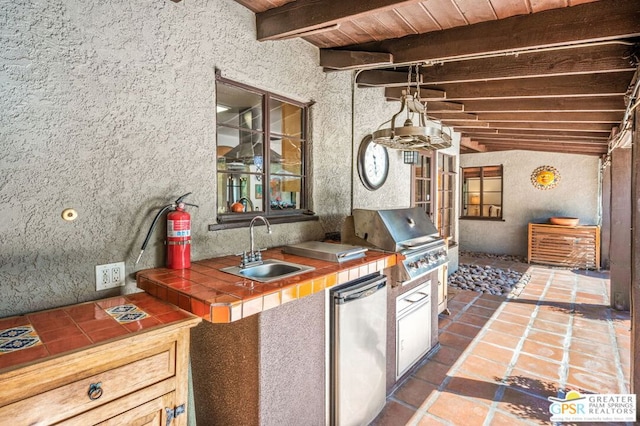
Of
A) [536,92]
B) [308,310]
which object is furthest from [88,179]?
[536,92]

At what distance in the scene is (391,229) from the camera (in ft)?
8.69

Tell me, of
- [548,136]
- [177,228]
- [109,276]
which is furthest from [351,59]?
[548,136]

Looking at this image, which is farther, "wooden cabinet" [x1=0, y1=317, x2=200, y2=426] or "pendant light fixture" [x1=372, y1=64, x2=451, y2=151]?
"pendant light fixture" [x1=372, y1=64, x2=451, y2=151]

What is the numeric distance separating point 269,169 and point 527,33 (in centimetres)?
212

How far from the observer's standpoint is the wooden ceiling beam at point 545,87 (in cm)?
312

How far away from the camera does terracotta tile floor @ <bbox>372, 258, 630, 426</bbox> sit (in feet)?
7.98

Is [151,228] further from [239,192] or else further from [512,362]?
[512,362]

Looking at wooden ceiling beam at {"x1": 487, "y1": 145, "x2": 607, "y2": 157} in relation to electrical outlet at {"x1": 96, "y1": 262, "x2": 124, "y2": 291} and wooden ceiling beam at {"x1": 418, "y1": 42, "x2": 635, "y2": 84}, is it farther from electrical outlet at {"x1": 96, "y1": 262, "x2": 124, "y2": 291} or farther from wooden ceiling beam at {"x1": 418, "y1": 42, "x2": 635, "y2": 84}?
electrical outlet at {"x1": 96, "y1": 262, "x2": 124, "y2": 291}

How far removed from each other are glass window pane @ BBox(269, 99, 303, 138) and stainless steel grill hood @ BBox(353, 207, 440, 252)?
967 millimetres

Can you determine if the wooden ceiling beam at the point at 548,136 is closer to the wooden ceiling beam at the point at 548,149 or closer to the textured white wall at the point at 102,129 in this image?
the wooden ceiling beam at the point at 548,149

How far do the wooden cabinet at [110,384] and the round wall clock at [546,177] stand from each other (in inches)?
344

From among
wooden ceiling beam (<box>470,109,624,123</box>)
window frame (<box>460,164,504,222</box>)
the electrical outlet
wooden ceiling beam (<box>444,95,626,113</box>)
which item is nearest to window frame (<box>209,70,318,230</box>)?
the electrical outlet

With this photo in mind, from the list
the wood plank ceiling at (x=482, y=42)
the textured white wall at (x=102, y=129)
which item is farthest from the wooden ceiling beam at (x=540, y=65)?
the textured white wall at (x=102, y=129)

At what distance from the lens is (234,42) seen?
2.37 m
